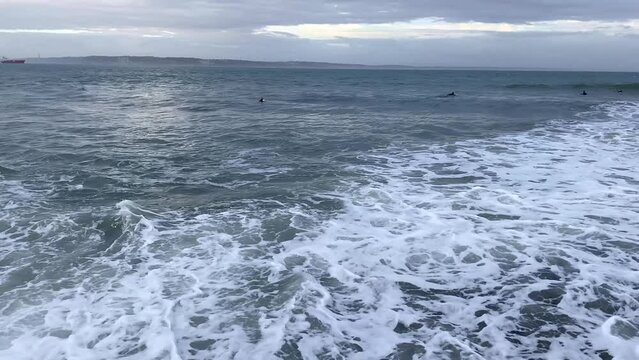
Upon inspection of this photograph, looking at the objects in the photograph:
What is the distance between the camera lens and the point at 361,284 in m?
9.12

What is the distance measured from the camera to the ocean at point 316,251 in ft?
24.2

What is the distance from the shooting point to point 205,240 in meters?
11.0

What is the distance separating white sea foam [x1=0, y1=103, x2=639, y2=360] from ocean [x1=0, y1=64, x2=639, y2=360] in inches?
1.6

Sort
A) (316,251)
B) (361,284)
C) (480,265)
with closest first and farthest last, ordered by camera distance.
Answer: (361,284), (480,265), (316,251)

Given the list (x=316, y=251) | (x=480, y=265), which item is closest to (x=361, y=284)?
(x=316, y=251)

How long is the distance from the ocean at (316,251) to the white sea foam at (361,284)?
41 millimetres

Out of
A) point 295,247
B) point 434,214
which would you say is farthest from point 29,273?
point 434,214

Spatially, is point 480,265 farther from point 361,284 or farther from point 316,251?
point 316,251

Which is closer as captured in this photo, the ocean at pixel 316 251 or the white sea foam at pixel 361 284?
the white sea foam at pixel 361 284

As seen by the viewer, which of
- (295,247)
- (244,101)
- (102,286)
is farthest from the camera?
(244,101)

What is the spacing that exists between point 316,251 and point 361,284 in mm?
1720

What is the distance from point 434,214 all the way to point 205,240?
19.7ft

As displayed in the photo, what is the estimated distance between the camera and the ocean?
7.38 m

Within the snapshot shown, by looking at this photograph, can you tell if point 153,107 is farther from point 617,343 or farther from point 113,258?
point 617,343
